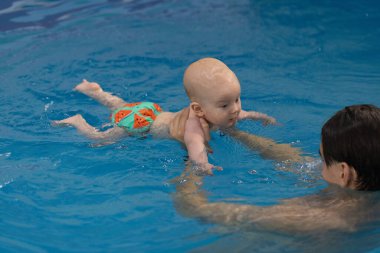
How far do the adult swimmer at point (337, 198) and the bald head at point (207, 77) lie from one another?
3.01 ft

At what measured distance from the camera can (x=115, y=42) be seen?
720 cm

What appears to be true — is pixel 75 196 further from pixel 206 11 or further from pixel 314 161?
pixel 206 11

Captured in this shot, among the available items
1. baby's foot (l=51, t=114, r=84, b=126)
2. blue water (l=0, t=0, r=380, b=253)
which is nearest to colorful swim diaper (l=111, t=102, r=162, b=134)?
blue water (l=0, t=0, r=380, b=253)

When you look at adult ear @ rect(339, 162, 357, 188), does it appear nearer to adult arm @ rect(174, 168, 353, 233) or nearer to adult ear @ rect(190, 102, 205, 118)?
adult arm @ rect(174, 168, 353, 233)

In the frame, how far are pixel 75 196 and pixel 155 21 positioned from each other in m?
4.37

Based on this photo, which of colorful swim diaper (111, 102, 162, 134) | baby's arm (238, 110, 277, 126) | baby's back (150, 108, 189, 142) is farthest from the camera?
baby's arm (238, 110, 277, 126)

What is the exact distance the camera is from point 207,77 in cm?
414

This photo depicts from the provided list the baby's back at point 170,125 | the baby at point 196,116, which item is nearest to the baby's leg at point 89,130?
the baby at point 196,116

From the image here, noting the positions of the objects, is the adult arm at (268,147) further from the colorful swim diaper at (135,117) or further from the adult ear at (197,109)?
the colorful swim diaper at (135,117)

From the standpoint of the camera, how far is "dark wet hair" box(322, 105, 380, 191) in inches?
112

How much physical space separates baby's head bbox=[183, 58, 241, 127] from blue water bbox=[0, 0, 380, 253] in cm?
41

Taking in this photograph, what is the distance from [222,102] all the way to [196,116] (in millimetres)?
307

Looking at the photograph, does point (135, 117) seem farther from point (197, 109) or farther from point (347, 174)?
point (347, 174)

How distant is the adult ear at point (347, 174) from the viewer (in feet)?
9.73
